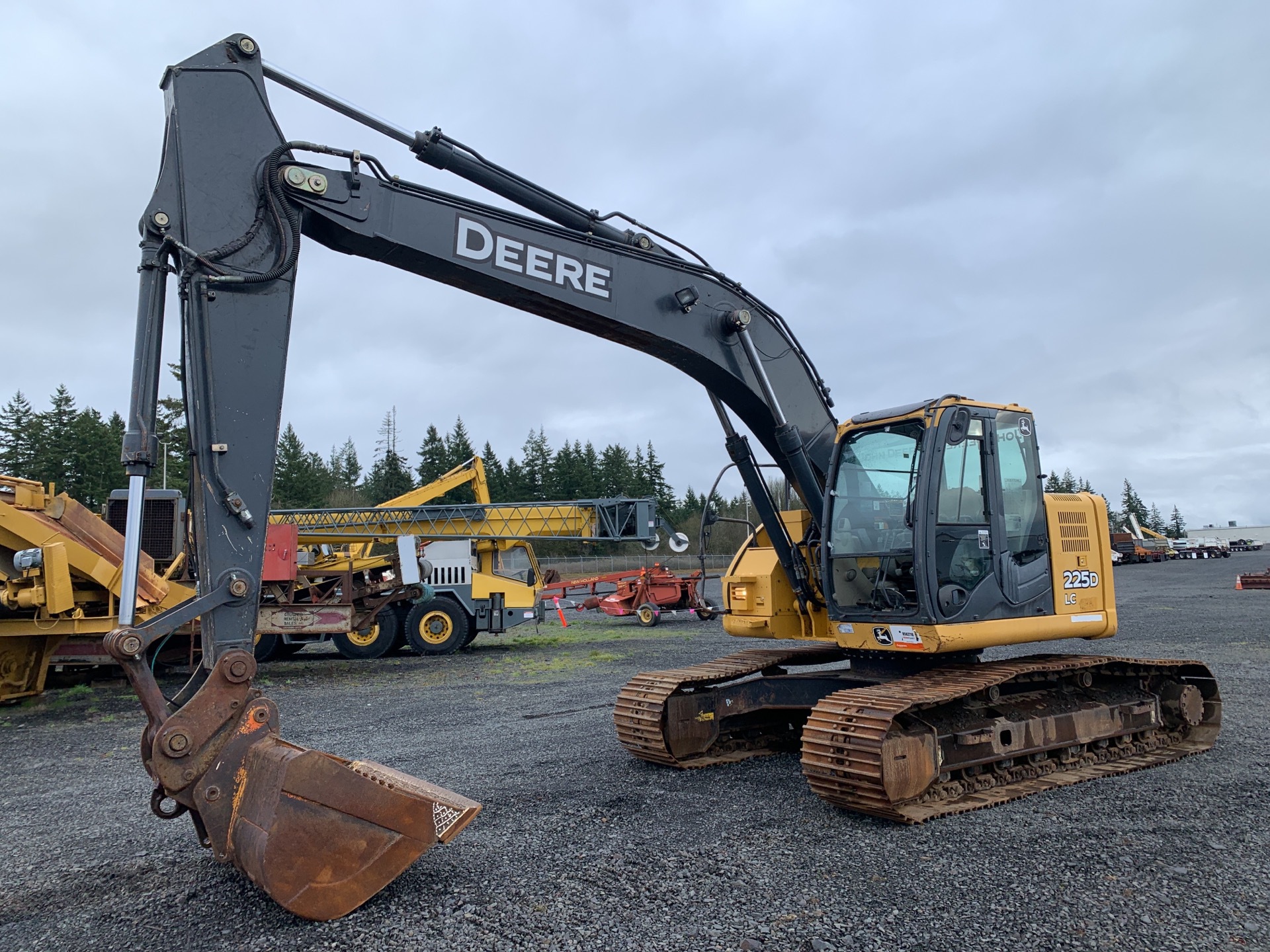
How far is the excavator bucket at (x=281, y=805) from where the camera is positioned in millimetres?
3811

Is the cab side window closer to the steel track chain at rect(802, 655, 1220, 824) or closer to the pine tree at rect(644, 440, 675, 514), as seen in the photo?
the steel track chain at rect(802, 655, 1220, 824)

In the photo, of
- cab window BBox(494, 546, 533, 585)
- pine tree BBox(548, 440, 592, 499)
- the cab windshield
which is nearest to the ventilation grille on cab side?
the cab windshield

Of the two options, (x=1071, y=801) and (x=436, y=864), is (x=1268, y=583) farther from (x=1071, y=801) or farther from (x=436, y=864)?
(x=436, y=864)

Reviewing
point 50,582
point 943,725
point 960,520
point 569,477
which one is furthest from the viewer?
point 569,477

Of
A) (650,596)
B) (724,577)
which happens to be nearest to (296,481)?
(650,596)

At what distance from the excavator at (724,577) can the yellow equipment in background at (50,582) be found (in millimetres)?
5648

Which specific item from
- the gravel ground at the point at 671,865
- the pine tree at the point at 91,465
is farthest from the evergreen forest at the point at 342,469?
the gravel ground at the point at 671,865

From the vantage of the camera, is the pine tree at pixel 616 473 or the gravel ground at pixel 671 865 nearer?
the gravel ground at pixel 671 865

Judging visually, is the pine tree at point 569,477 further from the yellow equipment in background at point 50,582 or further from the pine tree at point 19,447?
the yellow equipment in background at point 50,582

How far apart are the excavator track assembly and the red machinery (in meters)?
14.9

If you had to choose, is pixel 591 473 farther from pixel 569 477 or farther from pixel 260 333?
pixel 260 333

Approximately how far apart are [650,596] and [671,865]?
18752mm

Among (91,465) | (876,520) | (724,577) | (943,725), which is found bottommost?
(943,725)

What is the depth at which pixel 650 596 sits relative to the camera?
23.3 m
